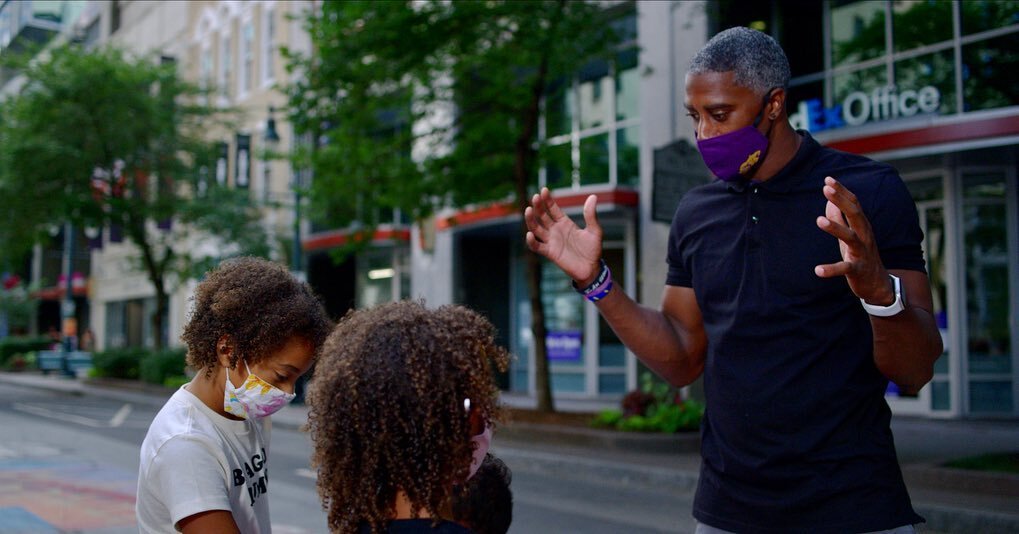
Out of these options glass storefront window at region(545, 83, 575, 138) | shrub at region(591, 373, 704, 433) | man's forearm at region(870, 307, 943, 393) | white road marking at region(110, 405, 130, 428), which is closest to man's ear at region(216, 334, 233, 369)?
man's forearm at region(870, 307, 943, 393)

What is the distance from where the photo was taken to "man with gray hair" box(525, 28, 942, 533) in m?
2.07

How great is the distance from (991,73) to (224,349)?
13254mm

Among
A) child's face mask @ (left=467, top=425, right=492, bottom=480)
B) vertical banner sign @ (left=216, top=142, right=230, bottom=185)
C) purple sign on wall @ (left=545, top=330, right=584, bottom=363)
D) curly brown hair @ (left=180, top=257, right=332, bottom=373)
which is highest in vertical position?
vertical banner sign @ (left=216, top=142, right=230, bottom=185)

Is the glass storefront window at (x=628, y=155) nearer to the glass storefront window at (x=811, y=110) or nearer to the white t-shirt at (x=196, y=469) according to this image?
the glass storefront window at (x=811, y=110)

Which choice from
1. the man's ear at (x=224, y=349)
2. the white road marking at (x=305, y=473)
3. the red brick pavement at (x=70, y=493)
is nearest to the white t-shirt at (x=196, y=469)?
the man's ear at (x=224, y=349)

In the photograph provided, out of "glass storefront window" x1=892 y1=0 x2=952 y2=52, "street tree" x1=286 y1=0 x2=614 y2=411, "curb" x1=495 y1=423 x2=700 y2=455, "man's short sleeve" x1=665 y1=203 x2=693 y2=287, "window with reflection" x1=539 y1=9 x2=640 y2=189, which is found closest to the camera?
"man's short sleeve" x1=665 y1=203 x2=693 y2=287

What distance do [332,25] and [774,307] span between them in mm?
10998

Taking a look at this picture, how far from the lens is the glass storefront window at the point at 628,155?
17.5m

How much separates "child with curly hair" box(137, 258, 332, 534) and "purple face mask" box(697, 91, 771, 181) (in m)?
1.11

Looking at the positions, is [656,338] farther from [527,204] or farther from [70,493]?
[527,204]

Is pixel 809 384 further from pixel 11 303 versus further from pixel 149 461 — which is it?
pixel 11 303

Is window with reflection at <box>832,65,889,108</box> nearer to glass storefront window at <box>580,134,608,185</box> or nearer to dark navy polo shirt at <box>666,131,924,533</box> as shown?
glass storefront window at <box>580,134,608,185</box>

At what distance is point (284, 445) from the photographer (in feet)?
42.7

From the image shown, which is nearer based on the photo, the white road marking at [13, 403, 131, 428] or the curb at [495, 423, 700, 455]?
the curb at [495, 423, 700, 455]
